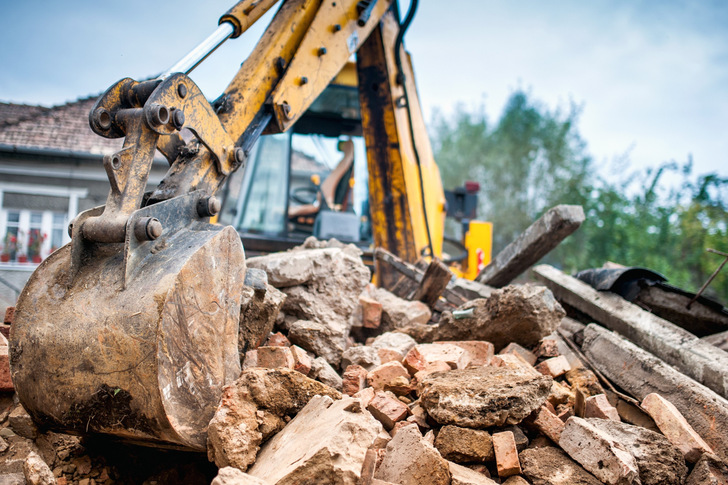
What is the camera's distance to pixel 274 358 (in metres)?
2.27

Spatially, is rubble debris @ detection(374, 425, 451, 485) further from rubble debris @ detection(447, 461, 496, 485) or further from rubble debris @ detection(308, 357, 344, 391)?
rubble debris @ detection(308, 357, 344, 391)

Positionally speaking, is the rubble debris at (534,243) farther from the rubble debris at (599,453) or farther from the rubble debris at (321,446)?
the rubble debris at (321,446)

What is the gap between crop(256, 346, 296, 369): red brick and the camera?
226cm

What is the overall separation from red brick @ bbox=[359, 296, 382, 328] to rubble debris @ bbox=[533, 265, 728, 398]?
61.9 inches

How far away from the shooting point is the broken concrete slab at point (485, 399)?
2.01 meters

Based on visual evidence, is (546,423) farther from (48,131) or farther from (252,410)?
(48,131)

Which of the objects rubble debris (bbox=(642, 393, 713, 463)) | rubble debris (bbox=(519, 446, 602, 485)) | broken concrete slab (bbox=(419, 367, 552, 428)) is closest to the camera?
rubble debris (bbox=(519, 446, 602, 485))

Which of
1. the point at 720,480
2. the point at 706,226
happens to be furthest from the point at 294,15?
the point at 706,226

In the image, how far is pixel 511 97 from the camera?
31.1 m

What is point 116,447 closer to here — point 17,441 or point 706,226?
point 17,441

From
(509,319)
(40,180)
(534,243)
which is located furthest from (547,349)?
(40,180)

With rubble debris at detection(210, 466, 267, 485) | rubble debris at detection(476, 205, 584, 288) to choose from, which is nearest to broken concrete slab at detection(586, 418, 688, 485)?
rubble debris at detection(210, 466, 267, 485)

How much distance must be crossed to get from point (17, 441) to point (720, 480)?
281 cm

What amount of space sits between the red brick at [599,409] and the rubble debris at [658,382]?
373 millimetres
